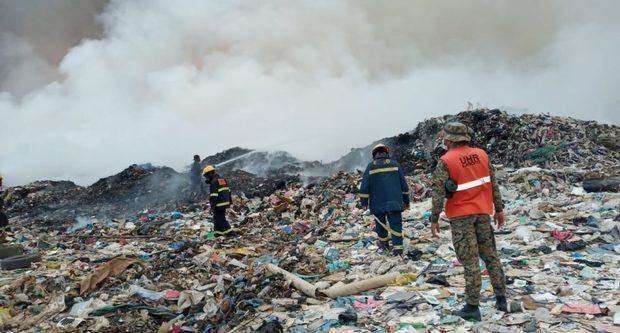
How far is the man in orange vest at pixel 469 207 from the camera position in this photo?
12.0ft

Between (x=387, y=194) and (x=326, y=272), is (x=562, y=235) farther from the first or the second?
(x=326, y=272)

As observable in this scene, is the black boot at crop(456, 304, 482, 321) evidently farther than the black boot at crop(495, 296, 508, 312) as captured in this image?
No

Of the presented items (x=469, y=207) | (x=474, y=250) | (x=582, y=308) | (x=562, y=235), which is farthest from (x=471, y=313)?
(x=562, y=235)

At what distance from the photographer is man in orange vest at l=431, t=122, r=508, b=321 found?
3666 mm

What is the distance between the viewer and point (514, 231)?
6.73 metres

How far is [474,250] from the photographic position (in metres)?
3.67

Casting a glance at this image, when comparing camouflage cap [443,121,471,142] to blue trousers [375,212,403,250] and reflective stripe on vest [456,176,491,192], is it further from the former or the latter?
blue trousers [375,212,403,250]

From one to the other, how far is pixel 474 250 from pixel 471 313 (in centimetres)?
52

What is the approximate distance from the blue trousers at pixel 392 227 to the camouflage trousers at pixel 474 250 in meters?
2.38

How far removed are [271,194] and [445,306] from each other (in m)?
10.9

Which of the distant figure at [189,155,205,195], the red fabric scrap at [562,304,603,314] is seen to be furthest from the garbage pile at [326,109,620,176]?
the red fabric scrap at [562,304,603,314]

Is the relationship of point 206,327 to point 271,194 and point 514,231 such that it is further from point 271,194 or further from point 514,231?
point 271,194

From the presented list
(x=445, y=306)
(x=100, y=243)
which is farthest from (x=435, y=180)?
(x=100, y=243)

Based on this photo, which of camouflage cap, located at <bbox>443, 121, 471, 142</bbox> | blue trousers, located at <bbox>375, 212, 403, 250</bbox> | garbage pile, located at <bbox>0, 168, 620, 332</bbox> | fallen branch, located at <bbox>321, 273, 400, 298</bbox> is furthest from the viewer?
blue trousers, located at <bbox>375, 212, 403, 250</bbox>
